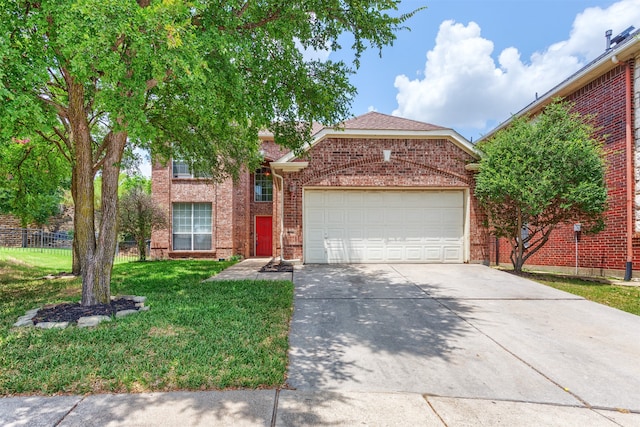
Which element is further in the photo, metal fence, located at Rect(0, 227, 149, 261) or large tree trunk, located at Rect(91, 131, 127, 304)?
metal fence, located at Rect(0, 227, 149, 261)

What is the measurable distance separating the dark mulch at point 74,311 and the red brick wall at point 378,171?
5147 millimetres

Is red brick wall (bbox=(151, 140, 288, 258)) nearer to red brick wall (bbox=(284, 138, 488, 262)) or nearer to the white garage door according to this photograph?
red brick wall (bbox=(284, 138, 488, 262))

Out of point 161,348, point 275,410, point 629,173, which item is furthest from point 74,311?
point 629,173

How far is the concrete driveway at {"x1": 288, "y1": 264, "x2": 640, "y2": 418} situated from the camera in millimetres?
3109

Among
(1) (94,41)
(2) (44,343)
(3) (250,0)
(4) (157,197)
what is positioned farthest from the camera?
(4) (157,197)

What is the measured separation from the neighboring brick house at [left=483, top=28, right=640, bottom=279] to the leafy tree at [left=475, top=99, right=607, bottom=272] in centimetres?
61

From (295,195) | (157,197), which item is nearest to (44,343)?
(295,195)

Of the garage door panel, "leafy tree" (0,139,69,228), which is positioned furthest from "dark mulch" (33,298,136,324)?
the garage door panel

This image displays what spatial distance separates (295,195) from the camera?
32.9ft

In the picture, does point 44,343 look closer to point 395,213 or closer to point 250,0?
point 250,0

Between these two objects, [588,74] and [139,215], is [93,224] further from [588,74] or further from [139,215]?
[588,74]

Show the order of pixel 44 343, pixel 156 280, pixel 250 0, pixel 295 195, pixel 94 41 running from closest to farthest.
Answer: pixel 94 41 < pixel 44 343 < pixel 250 0 < pixel 156 280 < pixel 295 195

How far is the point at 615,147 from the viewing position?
889 centimetres

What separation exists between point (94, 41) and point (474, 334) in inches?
229
